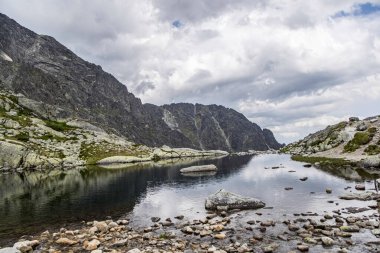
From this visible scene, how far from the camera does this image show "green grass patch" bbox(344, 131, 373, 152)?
130 meters

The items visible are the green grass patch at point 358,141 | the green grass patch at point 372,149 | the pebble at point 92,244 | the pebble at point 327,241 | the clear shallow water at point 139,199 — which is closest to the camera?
the pebble at point 327,241

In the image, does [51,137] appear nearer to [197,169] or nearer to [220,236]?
[197,169]

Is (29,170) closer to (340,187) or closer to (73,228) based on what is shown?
(73,228)

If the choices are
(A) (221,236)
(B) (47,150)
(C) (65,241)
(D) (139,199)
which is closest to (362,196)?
(A) (221,236)

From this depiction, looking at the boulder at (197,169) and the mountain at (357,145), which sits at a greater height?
the mountain at (357,145)

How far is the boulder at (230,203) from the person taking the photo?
51219 mm

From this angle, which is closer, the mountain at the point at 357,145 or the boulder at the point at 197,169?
the boulder at the point at 197,169

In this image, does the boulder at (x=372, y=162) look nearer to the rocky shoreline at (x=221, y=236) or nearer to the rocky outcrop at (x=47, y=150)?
the rocky shoreline at (x=221, y=236)

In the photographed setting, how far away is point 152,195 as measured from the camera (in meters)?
69.2

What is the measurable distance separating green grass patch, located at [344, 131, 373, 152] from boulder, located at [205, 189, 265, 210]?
304 ft

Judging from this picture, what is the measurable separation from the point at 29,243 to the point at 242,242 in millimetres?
21863

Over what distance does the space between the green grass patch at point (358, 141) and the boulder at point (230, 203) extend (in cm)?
9251

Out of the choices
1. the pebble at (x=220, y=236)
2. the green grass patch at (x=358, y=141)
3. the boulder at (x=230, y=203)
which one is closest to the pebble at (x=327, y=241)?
the pebble at (x=220, y=236)

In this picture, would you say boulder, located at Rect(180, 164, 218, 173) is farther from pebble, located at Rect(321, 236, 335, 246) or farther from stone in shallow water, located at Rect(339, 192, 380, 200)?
pebble, located at Rect(321, 236, 335, 246)
